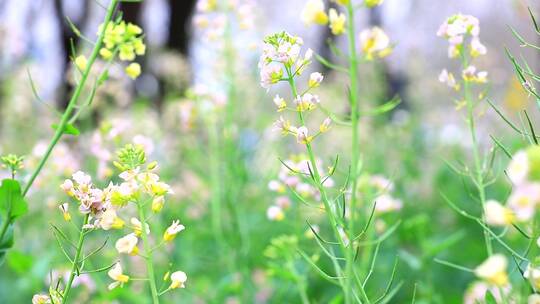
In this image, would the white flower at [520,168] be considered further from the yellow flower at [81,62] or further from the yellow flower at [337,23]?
the yellow flower at [81,62]

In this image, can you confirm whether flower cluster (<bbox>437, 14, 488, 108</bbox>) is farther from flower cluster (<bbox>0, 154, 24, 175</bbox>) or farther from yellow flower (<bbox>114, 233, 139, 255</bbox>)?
flower cluster (<bbox>0, 154, 24, 175</bbox>)

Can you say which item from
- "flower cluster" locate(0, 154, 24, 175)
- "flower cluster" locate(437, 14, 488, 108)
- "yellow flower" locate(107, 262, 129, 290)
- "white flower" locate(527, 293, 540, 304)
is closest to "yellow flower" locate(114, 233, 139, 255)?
"yellow flower" locate(107, 262, 129, 290)

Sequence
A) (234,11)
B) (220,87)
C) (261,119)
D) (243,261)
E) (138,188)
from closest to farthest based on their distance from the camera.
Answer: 1. (138,188)
2. (243,261)
3. (234,11)
4. (220,87)
5. (261,119)

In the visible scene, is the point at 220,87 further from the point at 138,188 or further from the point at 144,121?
the point at 138,188

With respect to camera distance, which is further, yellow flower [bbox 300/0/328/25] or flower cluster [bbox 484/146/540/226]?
yellow flower [bbox 300/0/328/25]

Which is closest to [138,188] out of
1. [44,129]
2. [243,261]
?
[243,261]

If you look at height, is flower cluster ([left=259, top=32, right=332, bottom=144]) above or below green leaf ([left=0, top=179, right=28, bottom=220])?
above

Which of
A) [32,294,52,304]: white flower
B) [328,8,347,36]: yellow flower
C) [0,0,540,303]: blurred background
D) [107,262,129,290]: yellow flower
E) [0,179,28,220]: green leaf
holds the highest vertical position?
[328,8,347,36]: yellow flower
